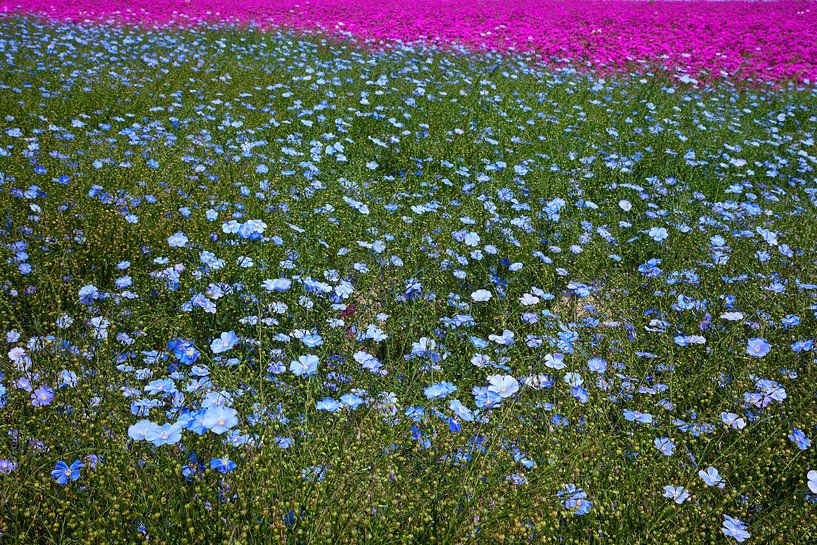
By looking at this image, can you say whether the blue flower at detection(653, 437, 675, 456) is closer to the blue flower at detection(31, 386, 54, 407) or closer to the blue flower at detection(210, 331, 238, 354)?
the blue flower at detection(210, 331, 238, 354)

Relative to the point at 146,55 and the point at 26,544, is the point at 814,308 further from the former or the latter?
the point at 146,55

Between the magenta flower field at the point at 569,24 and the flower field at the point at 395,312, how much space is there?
3.41 m

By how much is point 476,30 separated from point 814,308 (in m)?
9.42

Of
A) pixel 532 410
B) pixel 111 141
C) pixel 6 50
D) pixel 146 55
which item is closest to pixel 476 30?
pixel 146 55

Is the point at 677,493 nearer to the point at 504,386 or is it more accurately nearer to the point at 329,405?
the point at 504,386

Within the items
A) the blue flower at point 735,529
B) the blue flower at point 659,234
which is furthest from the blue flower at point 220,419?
the blue flower at point 659,234

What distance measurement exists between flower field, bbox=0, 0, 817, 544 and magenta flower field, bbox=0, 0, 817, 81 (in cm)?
341

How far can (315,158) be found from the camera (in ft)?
13.7

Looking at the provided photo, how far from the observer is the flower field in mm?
1591

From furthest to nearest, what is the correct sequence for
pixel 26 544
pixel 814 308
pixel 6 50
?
pixel 6 50 < pixel 814 308 < pixel 26 544

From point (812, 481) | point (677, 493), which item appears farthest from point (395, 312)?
point (812, 481)

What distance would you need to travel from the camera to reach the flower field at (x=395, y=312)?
1.59 meters

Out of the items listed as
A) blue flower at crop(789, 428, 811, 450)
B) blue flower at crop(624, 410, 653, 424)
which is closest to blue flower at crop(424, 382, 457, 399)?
blue flower at crop(624, 410, 653, 424)

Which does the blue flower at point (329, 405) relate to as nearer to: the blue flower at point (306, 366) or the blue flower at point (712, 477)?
the blue flower at point (306, 366)
